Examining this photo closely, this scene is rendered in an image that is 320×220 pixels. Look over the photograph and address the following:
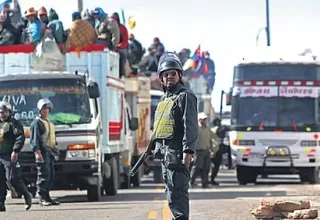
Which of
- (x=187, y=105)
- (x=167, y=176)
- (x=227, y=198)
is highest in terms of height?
(x=187, y=105)

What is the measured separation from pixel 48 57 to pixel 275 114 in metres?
8.20

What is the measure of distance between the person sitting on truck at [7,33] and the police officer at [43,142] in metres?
3.47

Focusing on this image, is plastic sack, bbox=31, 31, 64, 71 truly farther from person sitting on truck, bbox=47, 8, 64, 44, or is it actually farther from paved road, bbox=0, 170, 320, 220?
paved road, bbox=0, 170, 320, 220

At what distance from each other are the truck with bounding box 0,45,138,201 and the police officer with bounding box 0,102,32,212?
167cm

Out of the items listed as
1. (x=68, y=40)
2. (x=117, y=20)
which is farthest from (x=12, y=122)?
(x=117, y=20)

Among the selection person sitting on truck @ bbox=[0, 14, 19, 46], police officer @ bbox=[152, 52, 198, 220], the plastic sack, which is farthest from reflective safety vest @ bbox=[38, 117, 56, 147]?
police officer @ bbox=[152, 52, 198, 220]

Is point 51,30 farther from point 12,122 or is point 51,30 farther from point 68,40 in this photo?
point 12,122

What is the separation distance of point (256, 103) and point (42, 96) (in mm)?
8797

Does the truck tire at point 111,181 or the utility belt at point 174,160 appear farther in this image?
the truck tire at point 111,181

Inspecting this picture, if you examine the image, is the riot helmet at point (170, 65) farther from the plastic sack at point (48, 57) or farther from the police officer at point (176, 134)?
the plastic sack at point (48, 57)

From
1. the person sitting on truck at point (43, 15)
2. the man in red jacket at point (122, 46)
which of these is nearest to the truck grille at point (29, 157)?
the person sitting on truck at point (43, 15)

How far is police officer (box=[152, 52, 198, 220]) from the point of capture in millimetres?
9664

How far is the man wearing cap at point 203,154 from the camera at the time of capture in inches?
928

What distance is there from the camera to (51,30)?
20375 millimetres
